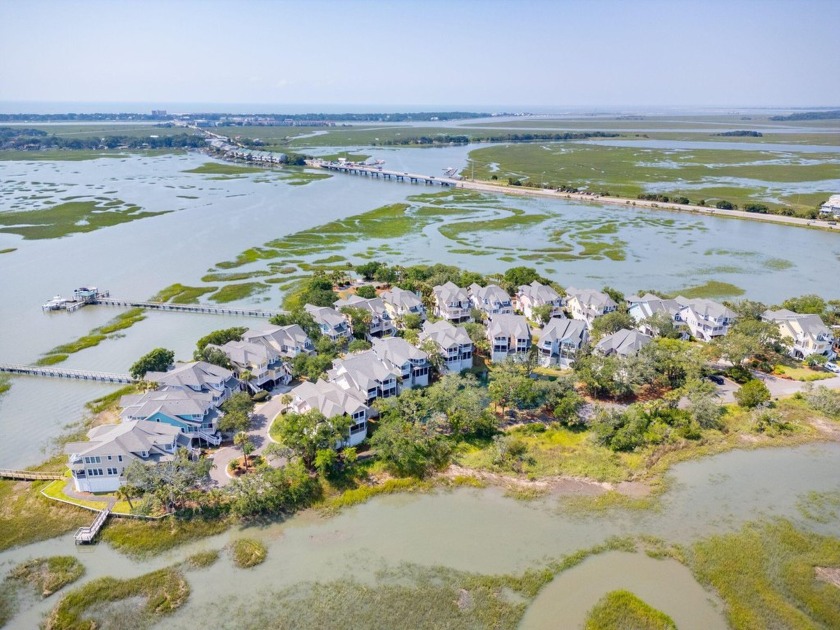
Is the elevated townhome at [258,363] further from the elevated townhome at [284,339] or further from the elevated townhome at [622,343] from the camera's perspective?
the elevated townhome at [622,343]

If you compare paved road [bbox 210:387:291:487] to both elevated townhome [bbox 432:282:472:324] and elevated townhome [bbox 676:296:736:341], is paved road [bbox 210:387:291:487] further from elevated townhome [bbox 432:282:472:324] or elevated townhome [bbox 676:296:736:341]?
elevated townhome [bbox 676:296:736:341]

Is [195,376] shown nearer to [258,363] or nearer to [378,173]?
[258,363]

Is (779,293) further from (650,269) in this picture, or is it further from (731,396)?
(731,396)

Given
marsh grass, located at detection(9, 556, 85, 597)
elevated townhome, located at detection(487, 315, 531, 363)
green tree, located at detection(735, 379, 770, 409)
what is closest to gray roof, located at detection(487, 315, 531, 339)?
elevated townhome, located at detection(487, 315, 531, 363)

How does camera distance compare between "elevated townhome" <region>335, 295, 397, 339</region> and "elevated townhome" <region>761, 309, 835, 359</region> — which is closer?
"elevated townhome" <region>761, 309, 835, 359</region>

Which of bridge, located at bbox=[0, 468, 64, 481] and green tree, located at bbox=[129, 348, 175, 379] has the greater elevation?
green tree, located at bbox=[129, 348, 175, 379]

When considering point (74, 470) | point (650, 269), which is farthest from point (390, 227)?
point (74, 470)
